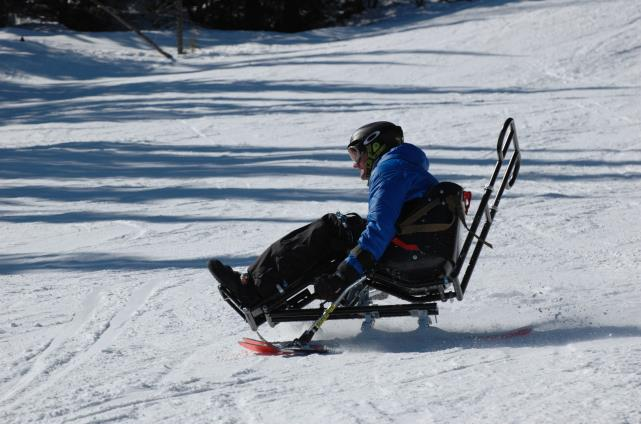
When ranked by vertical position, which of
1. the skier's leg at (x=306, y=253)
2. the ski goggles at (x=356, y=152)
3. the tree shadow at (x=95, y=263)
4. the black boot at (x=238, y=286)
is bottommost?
the tree shadow at (x=95, y=263)

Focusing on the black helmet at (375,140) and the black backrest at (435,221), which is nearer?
the black backrest at (435,221)

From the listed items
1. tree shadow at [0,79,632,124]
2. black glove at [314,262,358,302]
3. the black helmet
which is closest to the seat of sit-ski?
black glove at [314,262,358,302]

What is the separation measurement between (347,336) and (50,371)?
1829mm

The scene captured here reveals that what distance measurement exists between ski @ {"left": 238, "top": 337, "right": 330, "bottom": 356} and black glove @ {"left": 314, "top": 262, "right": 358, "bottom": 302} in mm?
306

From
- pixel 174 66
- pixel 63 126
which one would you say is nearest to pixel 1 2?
pixel 174 66

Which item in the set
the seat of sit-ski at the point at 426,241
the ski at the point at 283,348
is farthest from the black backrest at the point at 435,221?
the ski at the point at 283,348

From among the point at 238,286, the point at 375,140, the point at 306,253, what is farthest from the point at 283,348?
the point at 375,140

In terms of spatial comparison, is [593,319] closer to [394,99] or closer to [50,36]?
[394,99]

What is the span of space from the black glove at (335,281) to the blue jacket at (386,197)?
4 centimetres

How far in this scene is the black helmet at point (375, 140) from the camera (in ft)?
17.8

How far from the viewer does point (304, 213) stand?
33.4ft

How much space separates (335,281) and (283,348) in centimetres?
54

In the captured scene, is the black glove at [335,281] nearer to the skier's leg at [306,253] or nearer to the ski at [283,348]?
the skier's leg at [306,253]

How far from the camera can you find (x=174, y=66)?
81.4 ft
